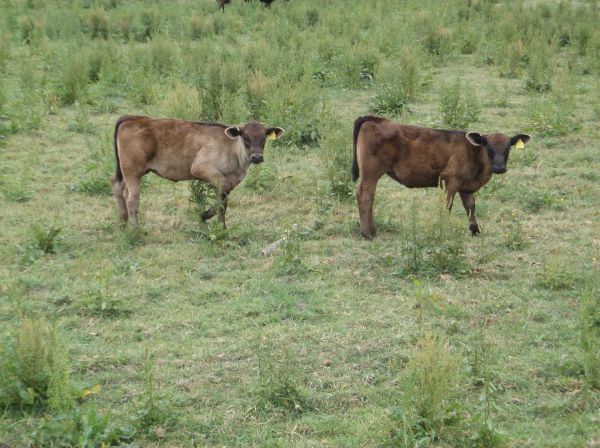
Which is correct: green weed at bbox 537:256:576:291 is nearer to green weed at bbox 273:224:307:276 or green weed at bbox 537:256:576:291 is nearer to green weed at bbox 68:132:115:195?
green weed at bbox 273:224:307:276

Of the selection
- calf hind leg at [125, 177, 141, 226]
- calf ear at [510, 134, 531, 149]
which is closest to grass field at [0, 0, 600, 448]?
calf hind leg at [125, 177, 141, 226]

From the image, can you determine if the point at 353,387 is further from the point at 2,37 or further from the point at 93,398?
the point at 2,37

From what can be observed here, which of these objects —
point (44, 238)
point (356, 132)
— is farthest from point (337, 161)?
point (44, 238)

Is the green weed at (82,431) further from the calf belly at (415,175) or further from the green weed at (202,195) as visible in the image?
the calf belly at (415,175)

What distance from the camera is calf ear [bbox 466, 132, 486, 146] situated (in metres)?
8.83

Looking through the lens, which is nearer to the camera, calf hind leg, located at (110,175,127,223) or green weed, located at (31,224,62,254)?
green weed, located at (31,224,62,254)

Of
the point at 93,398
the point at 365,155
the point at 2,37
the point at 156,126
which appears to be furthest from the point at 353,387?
the point at 2,37

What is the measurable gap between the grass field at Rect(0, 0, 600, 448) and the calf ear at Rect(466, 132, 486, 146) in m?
0.90

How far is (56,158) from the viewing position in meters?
11.4

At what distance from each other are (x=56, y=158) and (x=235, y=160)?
10.6ft

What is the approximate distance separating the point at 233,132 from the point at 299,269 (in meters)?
1.94

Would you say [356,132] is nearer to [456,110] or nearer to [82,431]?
[456,110]

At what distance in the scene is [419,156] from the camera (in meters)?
8.95

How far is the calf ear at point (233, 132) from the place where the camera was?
9125 millimetres
